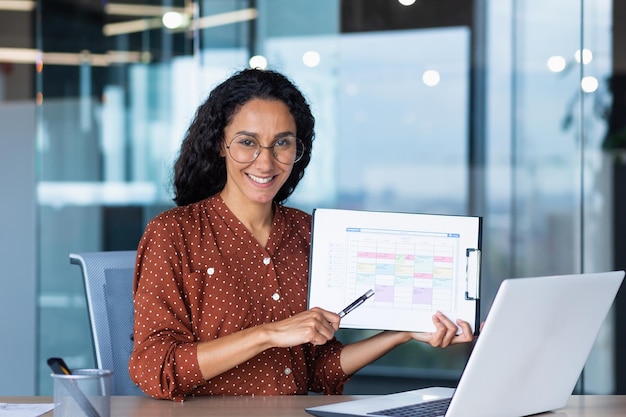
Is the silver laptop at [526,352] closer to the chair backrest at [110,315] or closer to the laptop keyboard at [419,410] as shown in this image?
the laptop keyboard at [419,410]

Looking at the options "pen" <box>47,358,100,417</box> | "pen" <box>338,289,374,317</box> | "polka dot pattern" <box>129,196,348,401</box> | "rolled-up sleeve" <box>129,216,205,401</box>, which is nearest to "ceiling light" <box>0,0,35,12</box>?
"polka dot pattern" <box>129,196,348,401</box>

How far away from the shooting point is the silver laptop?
1.59 meters

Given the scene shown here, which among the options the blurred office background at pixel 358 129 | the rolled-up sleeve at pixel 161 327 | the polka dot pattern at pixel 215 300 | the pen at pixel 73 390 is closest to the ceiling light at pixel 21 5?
the blurred office background at pixel 358 129

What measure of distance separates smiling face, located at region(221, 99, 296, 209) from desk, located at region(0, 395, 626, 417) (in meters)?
0.50

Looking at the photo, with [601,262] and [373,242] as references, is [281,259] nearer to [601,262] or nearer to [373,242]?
[373,242]

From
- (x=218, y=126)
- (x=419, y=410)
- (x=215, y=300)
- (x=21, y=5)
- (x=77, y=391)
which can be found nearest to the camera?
(x=77, y=391)

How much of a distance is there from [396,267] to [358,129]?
2.89 metres

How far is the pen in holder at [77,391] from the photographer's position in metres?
1.52

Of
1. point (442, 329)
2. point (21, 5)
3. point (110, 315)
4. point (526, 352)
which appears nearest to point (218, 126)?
point (110, 315)

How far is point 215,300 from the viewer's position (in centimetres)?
218

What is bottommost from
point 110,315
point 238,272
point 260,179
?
point 110,315

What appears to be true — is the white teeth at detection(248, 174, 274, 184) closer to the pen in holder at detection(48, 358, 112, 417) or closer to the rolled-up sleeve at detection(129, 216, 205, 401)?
the rolled-up sleeve at detection(129, 216, 205, 401)

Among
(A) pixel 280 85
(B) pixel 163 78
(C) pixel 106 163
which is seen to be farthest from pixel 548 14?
(A) pixel 280 85

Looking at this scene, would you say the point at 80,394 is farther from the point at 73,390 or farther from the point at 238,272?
the point at 238,272
